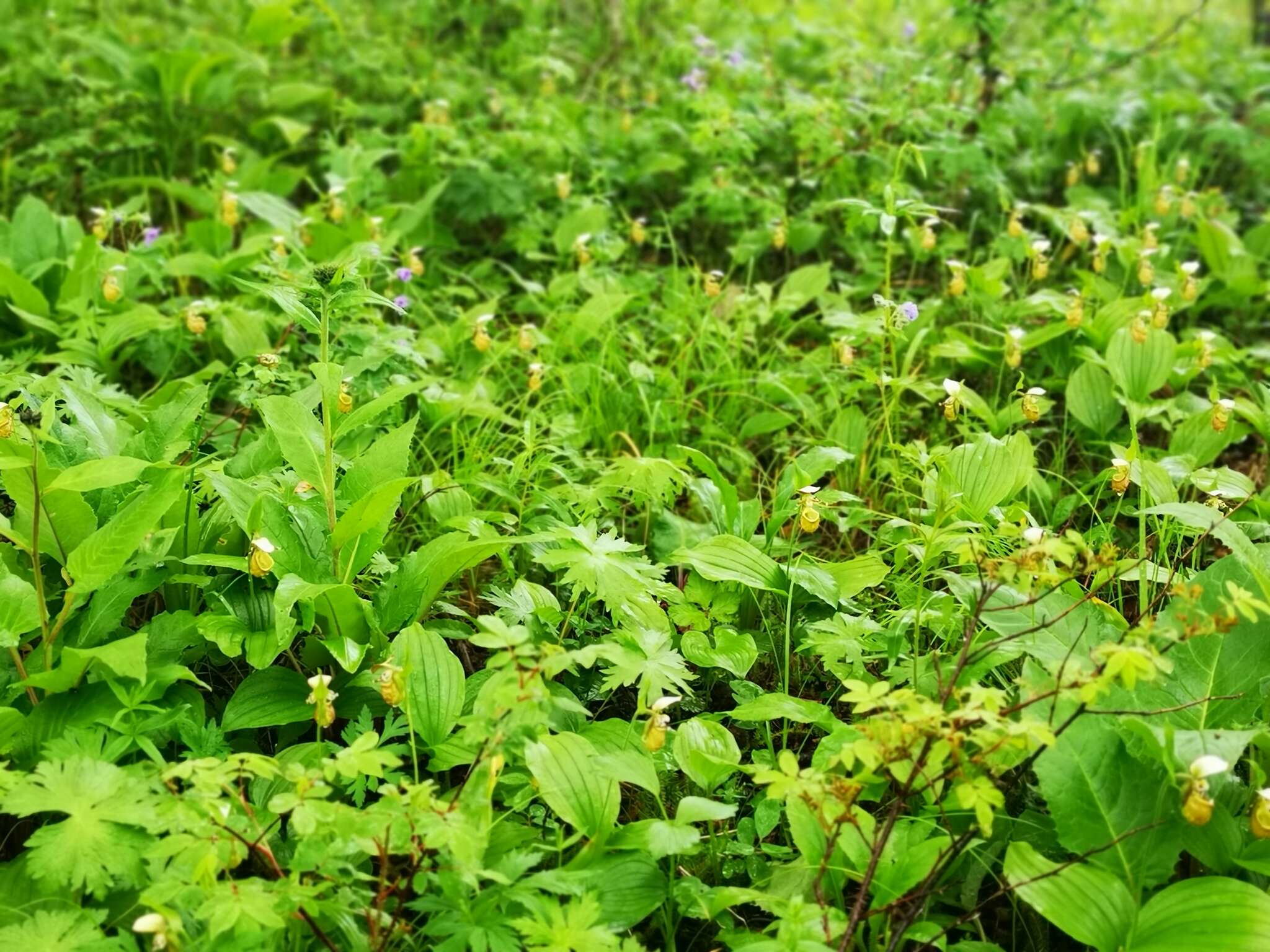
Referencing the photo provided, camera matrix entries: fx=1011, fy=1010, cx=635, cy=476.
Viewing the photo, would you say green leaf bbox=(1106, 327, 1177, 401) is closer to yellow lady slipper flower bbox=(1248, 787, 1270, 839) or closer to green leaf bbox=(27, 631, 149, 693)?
yellow lady slipper flower bbox=(1248, 787, 1270, 839)

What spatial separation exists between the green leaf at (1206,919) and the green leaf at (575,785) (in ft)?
2.96

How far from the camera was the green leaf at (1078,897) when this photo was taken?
168cm

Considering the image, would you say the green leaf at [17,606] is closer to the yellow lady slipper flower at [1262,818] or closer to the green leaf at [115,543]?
the green leaf at [115,543]

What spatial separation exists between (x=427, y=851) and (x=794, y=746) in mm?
815

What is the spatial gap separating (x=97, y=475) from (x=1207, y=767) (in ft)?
6.65

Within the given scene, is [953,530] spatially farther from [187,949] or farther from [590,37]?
[590,37]

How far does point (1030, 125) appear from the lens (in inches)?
178

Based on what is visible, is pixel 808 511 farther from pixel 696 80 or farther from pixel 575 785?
pixel 696 80

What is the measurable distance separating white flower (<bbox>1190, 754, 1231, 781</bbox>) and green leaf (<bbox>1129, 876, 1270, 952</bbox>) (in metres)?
0.21

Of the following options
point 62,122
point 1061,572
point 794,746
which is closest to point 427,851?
point 794,746

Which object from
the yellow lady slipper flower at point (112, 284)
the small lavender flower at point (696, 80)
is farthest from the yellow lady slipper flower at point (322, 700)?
the small lavender flower at point (696, 80)

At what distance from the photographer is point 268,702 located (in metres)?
2.02

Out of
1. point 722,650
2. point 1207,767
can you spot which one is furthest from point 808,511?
point 1207,767

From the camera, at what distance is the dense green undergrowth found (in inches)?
64.8
